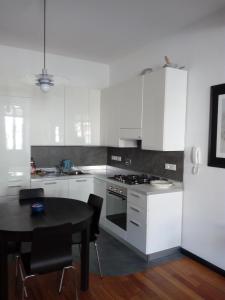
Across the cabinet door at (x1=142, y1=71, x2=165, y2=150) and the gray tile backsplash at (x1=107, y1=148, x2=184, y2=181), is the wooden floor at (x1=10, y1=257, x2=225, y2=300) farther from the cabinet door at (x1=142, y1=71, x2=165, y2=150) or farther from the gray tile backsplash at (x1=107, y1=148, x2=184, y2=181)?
the cabinet door at (x1=142, y1=71, x2=165, y2=150)

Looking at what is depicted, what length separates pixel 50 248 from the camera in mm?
2045

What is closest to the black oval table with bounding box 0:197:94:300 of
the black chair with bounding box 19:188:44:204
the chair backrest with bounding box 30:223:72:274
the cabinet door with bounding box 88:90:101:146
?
the chair backrest with bounding box 30:223:72:274

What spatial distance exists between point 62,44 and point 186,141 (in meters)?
2.30

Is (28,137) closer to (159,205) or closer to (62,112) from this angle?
(62,112)

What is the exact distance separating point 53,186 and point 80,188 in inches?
18.0

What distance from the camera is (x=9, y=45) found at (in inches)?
153

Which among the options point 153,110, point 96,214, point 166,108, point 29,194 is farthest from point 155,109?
point 29,194

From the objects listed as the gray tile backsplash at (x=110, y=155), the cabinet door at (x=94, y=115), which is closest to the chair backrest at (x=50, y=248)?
the gray tile backsplash at (x=110, y=155)

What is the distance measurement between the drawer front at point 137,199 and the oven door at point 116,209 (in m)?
0.16

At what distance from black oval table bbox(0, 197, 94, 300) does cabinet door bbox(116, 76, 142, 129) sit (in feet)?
4.72

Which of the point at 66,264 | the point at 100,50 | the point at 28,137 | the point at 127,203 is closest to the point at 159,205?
the point at 127,203

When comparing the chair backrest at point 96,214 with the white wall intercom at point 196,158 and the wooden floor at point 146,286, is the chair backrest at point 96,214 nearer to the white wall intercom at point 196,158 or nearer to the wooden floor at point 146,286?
the wooden floor at point 146,286

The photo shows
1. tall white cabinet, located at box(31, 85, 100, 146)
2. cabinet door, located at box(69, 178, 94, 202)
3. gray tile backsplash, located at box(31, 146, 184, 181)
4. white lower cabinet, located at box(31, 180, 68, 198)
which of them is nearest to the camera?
gray tile backsplash, located at box(31, 146, 184, 181)

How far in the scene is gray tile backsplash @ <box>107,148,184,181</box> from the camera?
3330 millimetres
